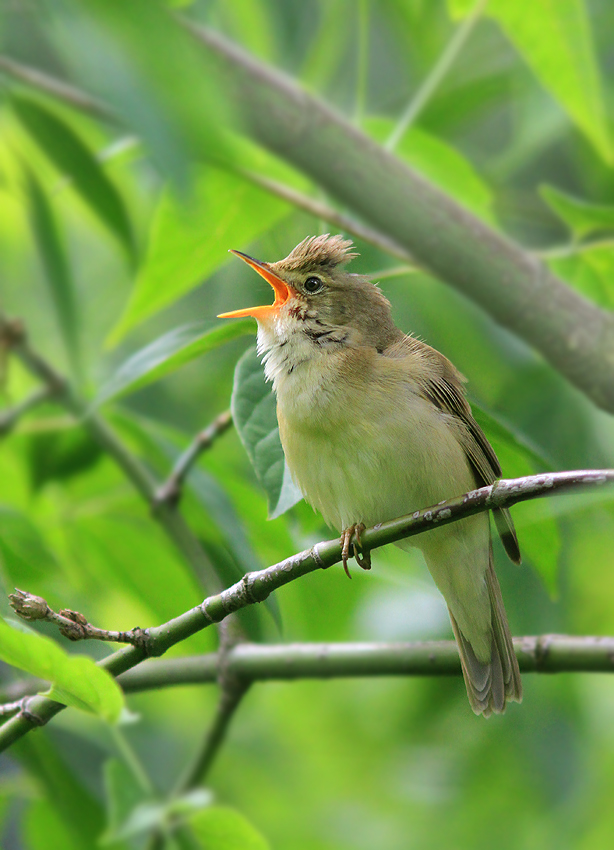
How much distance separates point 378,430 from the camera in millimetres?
2330

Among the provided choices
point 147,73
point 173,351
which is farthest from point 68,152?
point 147,73

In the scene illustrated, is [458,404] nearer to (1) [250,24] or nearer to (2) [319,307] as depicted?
(2) [319,307]

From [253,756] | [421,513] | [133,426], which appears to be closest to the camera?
[421,513]

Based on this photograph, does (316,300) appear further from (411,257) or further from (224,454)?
(224,454)

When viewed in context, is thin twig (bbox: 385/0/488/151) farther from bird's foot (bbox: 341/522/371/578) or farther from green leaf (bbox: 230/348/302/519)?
bird's foot (bbox: 341/522/371/578)

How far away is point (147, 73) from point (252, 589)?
91 centimetres

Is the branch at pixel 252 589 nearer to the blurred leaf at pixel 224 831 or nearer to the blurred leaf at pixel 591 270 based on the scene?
the blurred leaf at pixel 224 831

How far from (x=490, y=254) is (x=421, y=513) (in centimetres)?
132

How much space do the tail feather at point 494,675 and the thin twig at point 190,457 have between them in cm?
94

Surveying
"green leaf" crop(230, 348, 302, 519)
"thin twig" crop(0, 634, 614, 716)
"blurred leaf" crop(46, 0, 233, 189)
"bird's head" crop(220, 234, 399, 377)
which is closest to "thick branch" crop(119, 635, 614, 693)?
"thin twig" crop(0, 634, 614, 716)

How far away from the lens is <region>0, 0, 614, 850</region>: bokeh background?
2.40 meters

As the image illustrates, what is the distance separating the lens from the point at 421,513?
1667 mm

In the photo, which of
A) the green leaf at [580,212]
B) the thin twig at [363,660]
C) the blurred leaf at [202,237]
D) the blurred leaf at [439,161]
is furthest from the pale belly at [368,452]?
the blurred leaf at [439,161]

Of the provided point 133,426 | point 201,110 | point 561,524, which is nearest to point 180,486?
point 133,426
